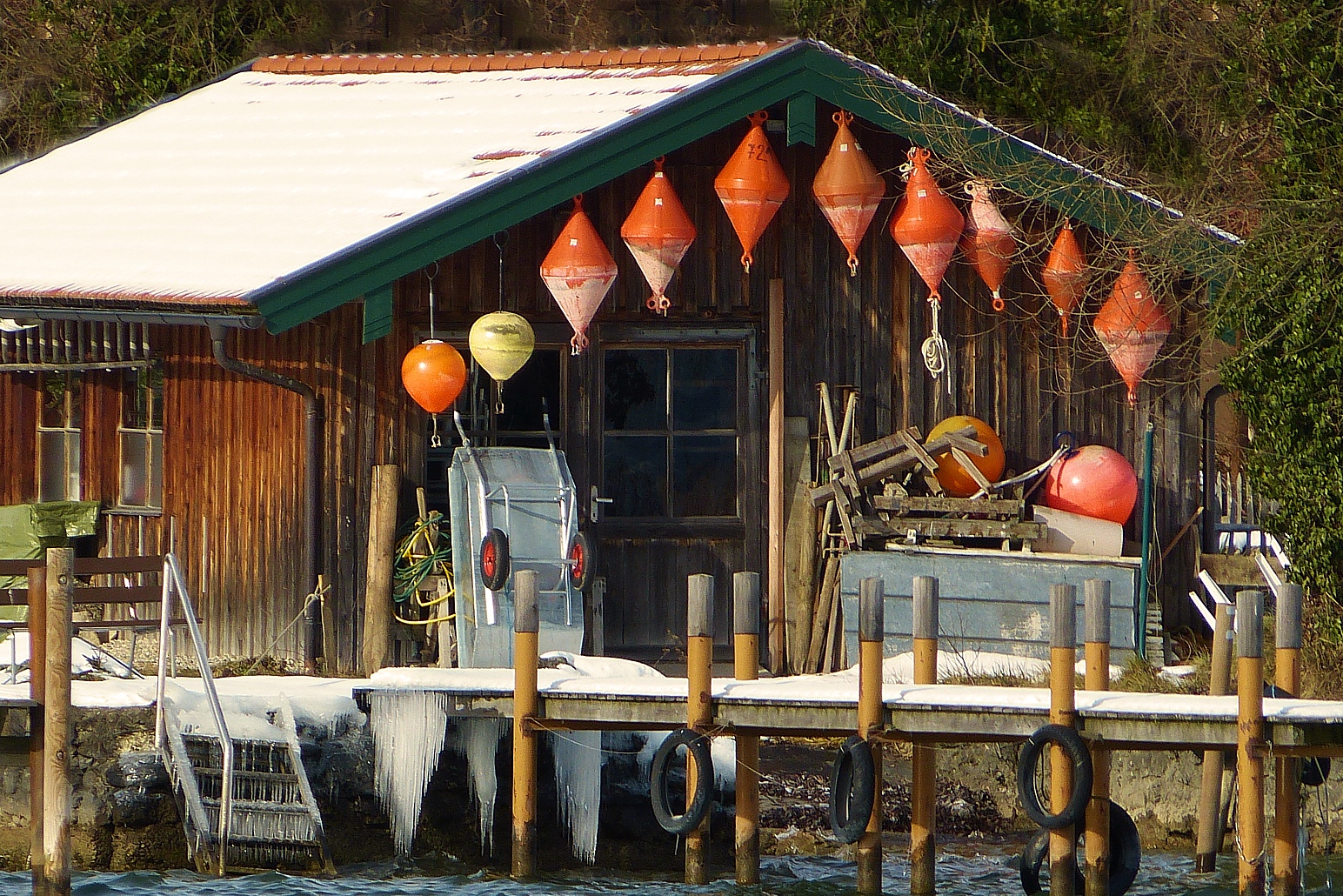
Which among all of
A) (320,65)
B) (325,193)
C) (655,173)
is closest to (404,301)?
(325,193)

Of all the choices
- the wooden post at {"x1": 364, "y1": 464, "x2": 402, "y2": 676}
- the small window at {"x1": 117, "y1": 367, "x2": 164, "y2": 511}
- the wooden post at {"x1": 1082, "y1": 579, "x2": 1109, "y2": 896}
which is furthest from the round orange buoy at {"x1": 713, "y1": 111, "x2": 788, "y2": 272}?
the small window at {"x1": 117, "y1": 367, "x2": 164, "y2": 511}

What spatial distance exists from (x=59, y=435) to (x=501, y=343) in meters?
3.80

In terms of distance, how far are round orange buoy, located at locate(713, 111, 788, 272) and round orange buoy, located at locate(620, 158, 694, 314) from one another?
317 mm

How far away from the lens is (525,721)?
413 inches

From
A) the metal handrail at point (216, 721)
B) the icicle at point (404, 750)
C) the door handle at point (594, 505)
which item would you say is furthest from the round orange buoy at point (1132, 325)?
the metal handrail at point (216, 721)

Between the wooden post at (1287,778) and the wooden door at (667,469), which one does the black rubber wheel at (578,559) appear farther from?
the wooden post at (1287,778)

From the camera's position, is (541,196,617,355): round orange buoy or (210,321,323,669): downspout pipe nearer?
(541,196,617,355): round orange buoy

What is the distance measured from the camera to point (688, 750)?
10.5m

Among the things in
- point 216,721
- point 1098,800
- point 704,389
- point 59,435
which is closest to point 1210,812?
point 1098,800

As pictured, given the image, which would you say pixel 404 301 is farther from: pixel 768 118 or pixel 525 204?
pixel 768 118

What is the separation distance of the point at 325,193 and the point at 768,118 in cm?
303

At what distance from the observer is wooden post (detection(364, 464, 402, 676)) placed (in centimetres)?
1300

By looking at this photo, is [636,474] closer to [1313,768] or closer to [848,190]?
[848,190]

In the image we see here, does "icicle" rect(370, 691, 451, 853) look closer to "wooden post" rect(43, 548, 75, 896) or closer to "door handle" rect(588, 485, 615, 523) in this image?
"wooden post" rect(43, 548, 75, 896)
